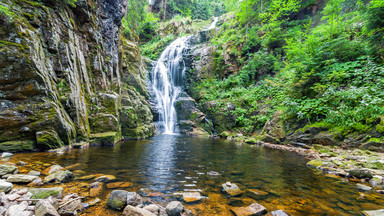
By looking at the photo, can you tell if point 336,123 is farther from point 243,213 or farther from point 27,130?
point 27,130

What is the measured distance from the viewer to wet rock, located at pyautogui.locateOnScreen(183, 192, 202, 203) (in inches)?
111

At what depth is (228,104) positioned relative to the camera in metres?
17.5

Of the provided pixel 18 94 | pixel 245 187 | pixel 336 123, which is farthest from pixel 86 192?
pixel 336 123

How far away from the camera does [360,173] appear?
4004mm

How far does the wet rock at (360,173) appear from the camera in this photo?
12.8 feet

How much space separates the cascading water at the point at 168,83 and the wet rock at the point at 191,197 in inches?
599

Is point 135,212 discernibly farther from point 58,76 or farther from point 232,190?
point 58,76

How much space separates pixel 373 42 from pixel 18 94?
Answer: 49.1 ft

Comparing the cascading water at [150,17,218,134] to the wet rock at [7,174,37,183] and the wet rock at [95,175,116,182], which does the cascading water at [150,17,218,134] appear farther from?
the wet rock at [7,174,37,183]

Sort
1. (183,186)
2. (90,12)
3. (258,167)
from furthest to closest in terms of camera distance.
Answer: (90,12) → (258,167) → (183,186)

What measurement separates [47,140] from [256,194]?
729cm

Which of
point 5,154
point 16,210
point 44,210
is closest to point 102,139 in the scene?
point 5,154

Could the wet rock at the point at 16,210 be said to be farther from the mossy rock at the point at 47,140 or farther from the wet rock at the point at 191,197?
the mossy rock at the point at 47,140

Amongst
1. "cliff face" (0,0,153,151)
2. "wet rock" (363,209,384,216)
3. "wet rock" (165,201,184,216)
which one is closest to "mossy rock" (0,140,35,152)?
"cliff face" (0,0,153,151)
